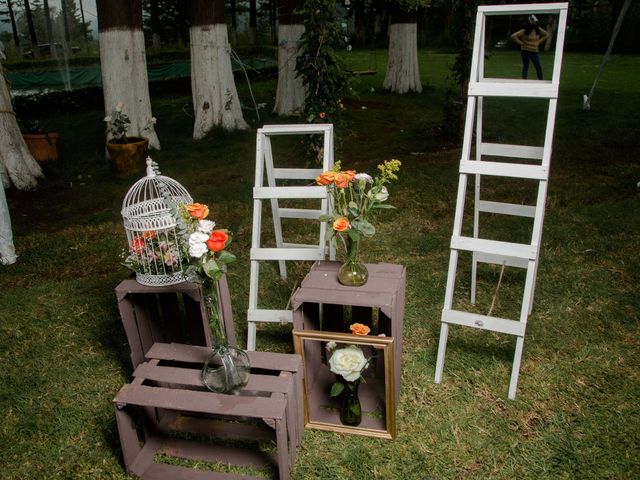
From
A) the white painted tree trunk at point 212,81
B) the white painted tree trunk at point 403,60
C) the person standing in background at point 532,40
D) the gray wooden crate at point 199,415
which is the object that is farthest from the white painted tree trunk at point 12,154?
the person standing in background at point 532,40

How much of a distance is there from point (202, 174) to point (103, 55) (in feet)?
7.61

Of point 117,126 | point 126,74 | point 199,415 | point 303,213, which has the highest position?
point 126,74

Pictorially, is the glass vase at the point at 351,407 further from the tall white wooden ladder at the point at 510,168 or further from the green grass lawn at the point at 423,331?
the tall white wooden ladder at the point at 510,168

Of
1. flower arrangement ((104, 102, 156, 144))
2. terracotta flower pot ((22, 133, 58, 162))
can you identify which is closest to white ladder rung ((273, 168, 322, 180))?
flower arrangement ((104, 102, 156, 144))

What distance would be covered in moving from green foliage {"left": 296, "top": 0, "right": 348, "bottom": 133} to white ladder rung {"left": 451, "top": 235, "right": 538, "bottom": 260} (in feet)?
12.4

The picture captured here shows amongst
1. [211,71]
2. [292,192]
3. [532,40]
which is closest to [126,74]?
[211,71]

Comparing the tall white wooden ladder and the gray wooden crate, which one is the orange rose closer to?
the gray wooden crate

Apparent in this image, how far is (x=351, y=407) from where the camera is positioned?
118 inches

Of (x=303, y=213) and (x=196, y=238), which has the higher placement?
(x=196, y=238)

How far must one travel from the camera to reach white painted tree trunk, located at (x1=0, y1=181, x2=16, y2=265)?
5000mm

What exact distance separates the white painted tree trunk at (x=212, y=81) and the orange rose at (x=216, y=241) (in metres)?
7.10

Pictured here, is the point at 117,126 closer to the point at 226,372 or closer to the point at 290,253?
the point at 290,253

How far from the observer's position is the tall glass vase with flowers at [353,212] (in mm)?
2908

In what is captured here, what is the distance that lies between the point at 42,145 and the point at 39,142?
6 centimetres
